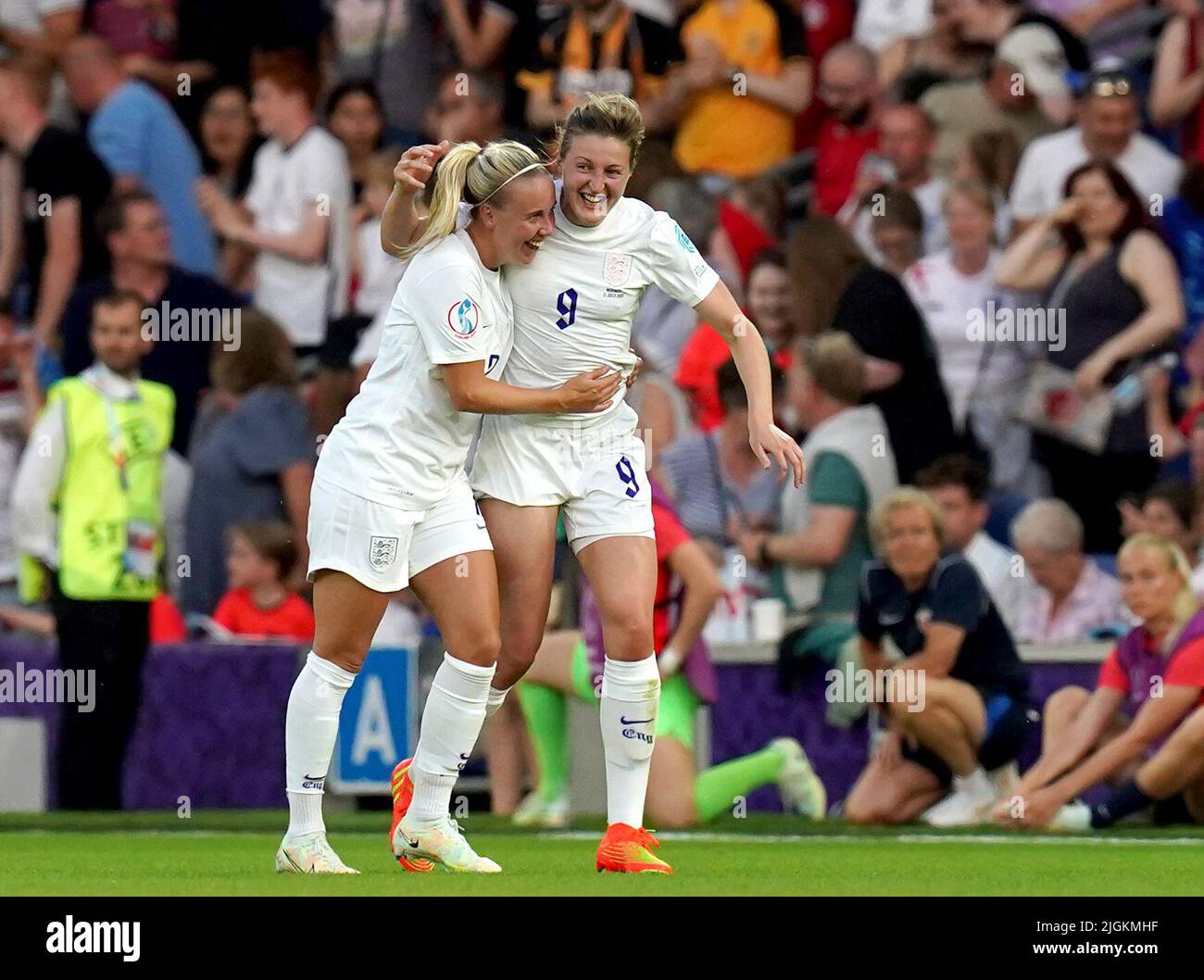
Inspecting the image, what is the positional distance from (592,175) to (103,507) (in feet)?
14.5

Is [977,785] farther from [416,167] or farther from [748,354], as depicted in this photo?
[416,167]

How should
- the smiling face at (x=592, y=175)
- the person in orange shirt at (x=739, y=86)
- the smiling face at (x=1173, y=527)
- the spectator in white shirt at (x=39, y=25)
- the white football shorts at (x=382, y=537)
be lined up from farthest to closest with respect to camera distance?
the spectator in white shirt at (x=39, y=25) → the person in orange shirt at (x=739, y=86) → the smiling face at (x=1173, y=527) → the smiling face at (x=592, y=175) → the white football shorts at (x=382, y=537)

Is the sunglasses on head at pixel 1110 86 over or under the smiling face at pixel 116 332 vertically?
over

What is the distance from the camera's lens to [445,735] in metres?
7.51

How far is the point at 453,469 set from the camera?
24.5 ft

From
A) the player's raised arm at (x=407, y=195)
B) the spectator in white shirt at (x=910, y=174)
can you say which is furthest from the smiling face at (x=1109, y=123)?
the player's raised arm at (x=407, y=195)

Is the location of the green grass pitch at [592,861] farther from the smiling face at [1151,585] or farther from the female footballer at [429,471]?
the smiling face at [1151,585]

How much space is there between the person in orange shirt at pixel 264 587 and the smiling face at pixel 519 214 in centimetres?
497

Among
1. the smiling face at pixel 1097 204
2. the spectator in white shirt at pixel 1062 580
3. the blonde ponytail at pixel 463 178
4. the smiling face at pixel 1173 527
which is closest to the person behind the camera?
the blonde ponytail at pixel 463 178

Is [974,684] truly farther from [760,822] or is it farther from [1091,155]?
[1091,155]

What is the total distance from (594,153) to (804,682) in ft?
13.8

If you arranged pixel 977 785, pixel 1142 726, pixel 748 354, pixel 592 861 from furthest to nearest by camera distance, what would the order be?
1. pixel 977 785
2. pixel 1142 726
3. pixel 592 861
4. pixel 748 354

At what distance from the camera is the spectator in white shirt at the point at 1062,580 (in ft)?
36.6

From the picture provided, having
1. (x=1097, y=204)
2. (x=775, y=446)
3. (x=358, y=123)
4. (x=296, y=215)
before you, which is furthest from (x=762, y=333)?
(x=775, y=446)
